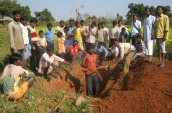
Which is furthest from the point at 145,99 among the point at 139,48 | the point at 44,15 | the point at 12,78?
the point at 44,15

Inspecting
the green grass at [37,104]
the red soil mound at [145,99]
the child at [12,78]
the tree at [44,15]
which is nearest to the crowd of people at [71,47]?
the child at [12,78]

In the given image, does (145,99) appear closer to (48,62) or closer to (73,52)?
(48,62)

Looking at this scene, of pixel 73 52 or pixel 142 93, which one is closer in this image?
pixel 142 93

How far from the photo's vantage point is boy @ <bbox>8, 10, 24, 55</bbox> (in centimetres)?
526

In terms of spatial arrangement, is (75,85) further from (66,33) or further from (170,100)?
(170,100)

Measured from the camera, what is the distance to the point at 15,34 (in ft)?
17.9

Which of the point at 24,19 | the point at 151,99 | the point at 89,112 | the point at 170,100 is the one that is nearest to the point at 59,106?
the point at 89,112

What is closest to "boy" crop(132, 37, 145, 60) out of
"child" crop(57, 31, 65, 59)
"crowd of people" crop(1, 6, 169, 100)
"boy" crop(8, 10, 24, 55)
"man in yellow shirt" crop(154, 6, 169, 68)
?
"crowd of people" crop(1, 6, 169, 100)

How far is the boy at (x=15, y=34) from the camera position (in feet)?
17.3

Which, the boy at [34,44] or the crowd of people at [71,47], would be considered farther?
the boy at [34,44]

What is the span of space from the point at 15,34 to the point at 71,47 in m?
3.36

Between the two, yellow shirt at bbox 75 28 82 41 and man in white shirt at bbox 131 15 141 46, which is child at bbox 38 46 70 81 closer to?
yellow shirt at bbox 75 28 82 41

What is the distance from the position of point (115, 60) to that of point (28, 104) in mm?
5228

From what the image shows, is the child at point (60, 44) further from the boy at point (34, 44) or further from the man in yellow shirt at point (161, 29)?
the man in yellow shirt at point (161, 29)
